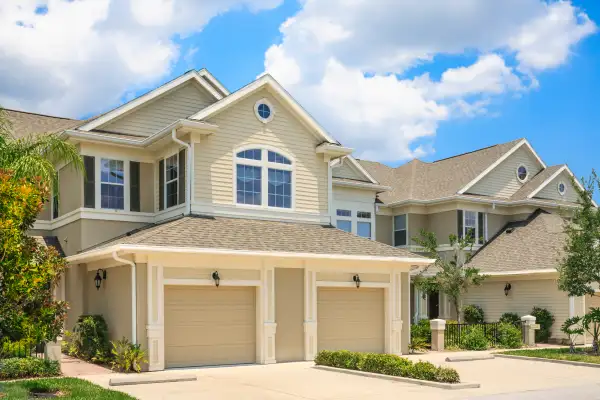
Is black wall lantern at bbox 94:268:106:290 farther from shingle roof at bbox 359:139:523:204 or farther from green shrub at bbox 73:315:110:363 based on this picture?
shingle roof at bbox 359:139:523:204

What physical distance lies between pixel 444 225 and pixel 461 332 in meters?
8.17

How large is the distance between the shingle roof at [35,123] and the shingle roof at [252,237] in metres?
7.64

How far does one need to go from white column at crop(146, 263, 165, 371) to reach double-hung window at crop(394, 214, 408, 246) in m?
17.4

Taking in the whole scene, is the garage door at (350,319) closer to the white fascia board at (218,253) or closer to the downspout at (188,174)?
the white fascia board at (218,253)

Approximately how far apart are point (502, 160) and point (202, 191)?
17.8m

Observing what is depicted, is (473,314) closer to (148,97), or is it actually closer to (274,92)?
(274,92)

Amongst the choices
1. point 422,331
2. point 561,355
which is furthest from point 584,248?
point 422,331

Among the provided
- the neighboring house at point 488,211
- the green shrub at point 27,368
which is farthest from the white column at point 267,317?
the neighboring house at point 488,211

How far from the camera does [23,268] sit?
12.7 m

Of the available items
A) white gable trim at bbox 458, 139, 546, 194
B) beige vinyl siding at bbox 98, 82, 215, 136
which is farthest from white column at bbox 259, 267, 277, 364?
white gable trim at bbox 458, 139, 546, 194

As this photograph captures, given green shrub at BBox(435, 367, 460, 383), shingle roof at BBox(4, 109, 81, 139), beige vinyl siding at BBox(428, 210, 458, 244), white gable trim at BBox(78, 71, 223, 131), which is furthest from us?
beige vinyl siding at BBox(428, 210, 458, 244)

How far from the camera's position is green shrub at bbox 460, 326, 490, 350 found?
24.6 m

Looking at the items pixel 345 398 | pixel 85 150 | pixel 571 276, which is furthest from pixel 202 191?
pixel 571 276

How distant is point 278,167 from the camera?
22.6 m
